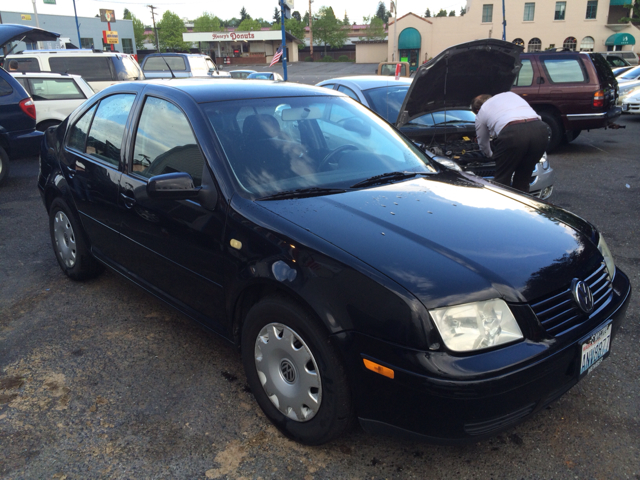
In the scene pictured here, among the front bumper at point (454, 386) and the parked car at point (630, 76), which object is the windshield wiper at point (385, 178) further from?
the parked car at point (630, 76)

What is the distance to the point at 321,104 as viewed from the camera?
3.49 metres

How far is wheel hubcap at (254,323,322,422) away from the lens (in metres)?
2.33

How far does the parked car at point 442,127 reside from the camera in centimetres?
604

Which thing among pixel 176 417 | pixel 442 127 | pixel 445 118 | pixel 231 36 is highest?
pixel 231 36

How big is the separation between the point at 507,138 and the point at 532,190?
84 cm

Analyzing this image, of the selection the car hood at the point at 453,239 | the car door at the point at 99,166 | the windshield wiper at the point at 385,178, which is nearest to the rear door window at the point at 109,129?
the car door at the point at 99,166

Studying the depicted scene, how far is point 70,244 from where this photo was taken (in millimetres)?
4383

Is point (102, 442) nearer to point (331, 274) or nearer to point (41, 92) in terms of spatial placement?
point (331, 274)

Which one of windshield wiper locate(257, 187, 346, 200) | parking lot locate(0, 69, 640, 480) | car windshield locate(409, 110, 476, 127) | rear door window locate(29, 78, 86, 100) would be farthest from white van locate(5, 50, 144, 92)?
windshield wiper locate(257, 187, 346, 200)

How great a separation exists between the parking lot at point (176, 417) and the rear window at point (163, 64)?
14811 millimetres

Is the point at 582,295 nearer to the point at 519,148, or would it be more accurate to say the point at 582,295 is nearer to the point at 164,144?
the point at 164,144

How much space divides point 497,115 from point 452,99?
1.18m

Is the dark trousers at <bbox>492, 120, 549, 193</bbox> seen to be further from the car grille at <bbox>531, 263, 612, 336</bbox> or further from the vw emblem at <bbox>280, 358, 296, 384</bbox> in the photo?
the vw emblem at <bbox>280, 358, 296, 384</bbox>

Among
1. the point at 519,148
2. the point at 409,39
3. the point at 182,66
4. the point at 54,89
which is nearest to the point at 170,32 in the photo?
the point at 409,39
